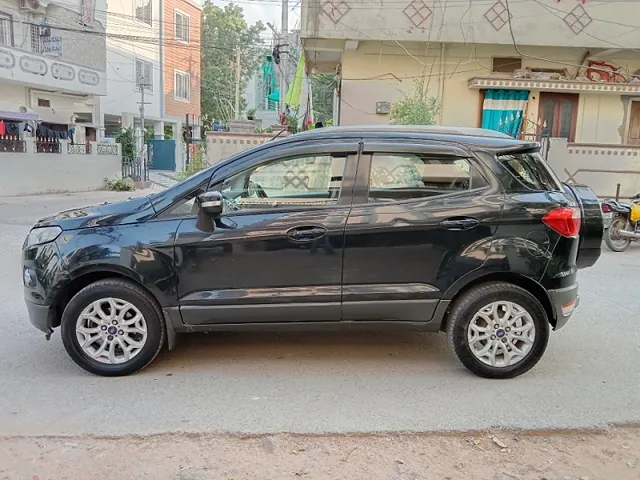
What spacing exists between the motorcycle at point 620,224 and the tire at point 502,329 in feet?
20.0

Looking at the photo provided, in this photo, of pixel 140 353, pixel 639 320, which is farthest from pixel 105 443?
pixel 639 320

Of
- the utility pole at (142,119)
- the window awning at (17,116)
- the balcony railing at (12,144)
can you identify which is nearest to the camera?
the balcony railing at (12,144)

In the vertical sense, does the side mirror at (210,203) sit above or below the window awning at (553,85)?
below

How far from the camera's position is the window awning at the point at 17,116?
19172 mm

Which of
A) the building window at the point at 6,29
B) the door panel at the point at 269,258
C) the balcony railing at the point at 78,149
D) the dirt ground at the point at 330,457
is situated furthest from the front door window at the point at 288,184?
the building window at the point at 6,29

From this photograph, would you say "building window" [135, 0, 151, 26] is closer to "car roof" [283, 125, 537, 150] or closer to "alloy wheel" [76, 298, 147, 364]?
"car roof" [283, 125, 537, 150]

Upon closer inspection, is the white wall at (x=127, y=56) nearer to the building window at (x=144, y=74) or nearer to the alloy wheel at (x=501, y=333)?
the building window at (x=144, y=74)

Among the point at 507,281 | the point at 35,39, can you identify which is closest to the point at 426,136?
the point at 507,281

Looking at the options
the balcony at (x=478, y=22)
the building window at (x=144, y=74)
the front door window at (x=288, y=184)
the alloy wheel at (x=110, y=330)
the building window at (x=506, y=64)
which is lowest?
the alloy wheel at (x=110, y=330)

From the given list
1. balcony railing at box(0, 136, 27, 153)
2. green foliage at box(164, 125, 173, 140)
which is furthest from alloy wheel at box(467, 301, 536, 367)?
green foliage at box(164, 125, 173, 140)

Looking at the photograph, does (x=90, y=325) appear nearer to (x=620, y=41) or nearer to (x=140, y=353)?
(x=140, y=353)

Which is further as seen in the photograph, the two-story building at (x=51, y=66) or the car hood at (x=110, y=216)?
the two-story building at (x=51, y=66)

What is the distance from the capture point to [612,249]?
938 cm

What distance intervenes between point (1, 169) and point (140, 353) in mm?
14807
